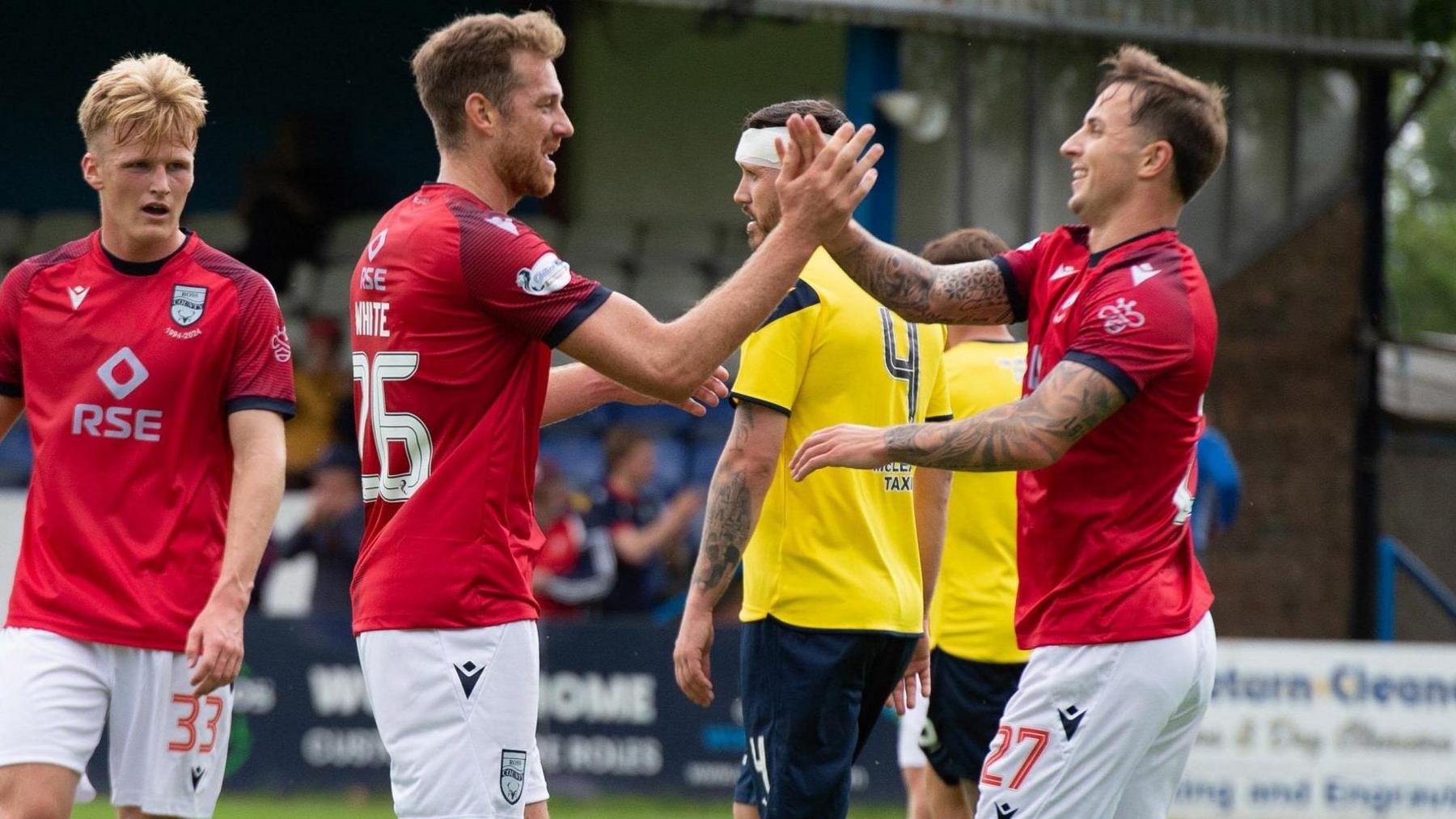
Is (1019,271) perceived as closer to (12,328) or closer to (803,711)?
(803,711)

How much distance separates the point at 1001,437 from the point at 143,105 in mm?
2465

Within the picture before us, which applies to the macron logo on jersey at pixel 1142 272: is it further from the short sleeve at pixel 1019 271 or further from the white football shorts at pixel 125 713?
the white football shorts at pixel 125 713

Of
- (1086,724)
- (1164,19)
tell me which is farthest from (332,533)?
(1086,724)

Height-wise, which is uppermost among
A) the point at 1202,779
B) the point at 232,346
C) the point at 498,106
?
the point at 498,106

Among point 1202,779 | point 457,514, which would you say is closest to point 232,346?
point 457,514

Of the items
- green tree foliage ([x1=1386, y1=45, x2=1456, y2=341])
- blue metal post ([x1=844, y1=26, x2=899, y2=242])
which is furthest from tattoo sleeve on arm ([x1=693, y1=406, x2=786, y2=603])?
green tree foliage ([x1=1386, y1=45, x2=1456, y2=341])

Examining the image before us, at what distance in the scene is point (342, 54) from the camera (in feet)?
58.2

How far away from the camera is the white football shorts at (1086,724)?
4512 mm

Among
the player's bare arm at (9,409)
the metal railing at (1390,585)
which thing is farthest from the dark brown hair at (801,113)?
the metal railing at (1390,585)

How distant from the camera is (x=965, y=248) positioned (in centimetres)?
684

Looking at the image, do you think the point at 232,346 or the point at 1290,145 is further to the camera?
the point at 1290,145

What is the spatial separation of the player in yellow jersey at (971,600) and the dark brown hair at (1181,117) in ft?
6.57

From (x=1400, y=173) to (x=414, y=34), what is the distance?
4552 cm

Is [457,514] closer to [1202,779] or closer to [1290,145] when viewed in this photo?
[1202,779]
